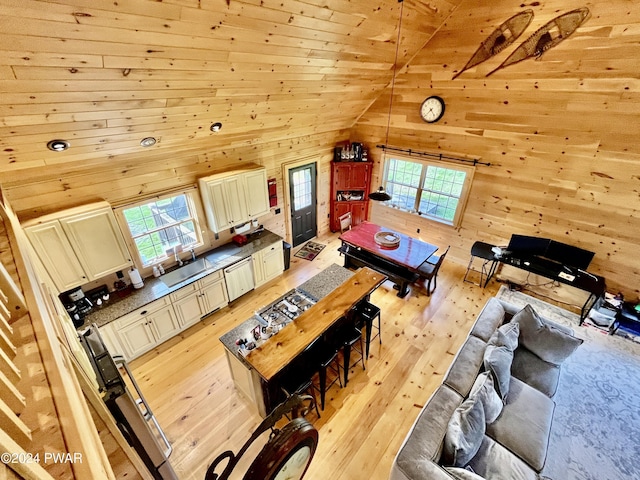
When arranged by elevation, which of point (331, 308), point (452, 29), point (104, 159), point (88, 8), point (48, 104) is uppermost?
point (452, 29)

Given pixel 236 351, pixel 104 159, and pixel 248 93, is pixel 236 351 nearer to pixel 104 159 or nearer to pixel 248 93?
pixel 104 159

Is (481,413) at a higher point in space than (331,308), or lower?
lower

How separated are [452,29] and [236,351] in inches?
223

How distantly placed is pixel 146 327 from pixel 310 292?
2.42m

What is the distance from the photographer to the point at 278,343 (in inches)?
121

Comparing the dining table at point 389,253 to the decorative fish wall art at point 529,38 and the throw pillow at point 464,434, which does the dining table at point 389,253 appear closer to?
the throw pillow at point 464,434

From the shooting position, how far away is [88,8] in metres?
1.86

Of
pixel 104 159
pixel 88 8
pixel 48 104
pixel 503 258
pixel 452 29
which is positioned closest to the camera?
pixel 88 8

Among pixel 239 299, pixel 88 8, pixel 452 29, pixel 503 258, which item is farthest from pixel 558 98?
pixel 239 299

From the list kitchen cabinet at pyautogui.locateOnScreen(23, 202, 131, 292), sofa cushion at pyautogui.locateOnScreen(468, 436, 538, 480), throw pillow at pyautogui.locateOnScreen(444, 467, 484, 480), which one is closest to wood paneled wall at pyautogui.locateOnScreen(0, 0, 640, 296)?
kitchen cabinet at pyautogui.locateOnScreen(23, 202, 131, 292)

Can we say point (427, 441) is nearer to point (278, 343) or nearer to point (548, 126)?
point (278, 343)

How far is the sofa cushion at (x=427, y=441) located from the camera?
2367 millimetres

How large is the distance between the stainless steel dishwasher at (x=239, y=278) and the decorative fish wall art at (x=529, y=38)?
16.6ft

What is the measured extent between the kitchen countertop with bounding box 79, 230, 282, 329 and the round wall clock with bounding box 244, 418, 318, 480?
3401 millimetres
